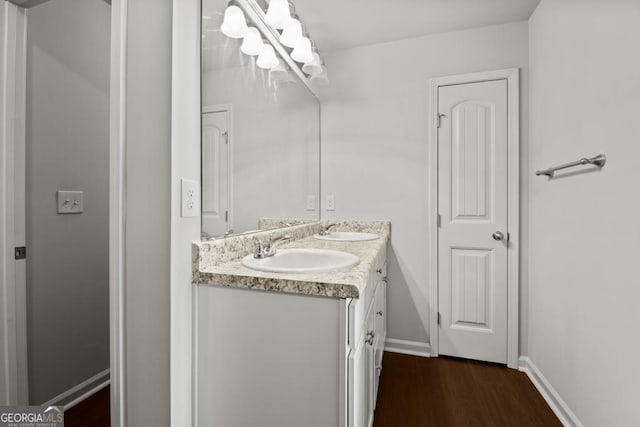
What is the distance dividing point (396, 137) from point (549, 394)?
5.94 feet

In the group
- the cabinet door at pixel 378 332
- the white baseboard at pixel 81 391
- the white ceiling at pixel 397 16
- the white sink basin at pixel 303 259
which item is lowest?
the white baseboard at pixel 81 391

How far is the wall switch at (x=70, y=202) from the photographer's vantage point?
5.05ft

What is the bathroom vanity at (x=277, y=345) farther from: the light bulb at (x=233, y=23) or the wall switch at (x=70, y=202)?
the wall switch at (x=70, y=202)

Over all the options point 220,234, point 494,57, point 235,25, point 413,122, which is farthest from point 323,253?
point 494,57

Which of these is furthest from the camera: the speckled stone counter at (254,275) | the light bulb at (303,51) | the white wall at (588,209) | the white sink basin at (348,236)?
the white sink basin at (348,236)

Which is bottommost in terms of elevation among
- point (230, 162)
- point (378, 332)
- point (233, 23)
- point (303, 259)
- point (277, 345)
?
point (378, 332)

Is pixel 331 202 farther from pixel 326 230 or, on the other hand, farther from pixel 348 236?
pixel 348 236

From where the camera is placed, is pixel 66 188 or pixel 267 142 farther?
pixel 267 142

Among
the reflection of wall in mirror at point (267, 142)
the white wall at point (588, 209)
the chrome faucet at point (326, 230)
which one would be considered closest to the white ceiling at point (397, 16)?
the white wall at point (588, 209)

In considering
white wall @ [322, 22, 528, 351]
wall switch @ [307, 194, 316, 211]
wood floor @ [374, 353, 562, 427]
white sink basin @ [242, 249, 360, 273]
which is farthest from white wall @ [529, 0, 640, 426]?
wall switch @ [307, 194, 316, 211]

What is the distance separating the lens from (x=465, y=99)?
208 centimetres

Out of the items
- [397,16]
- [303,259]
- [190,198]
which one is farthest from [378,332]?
[397,16]

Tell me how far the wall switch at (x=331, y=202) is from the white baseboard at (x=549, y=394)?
1641 mm

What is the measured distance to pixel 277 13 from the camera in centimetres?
146
